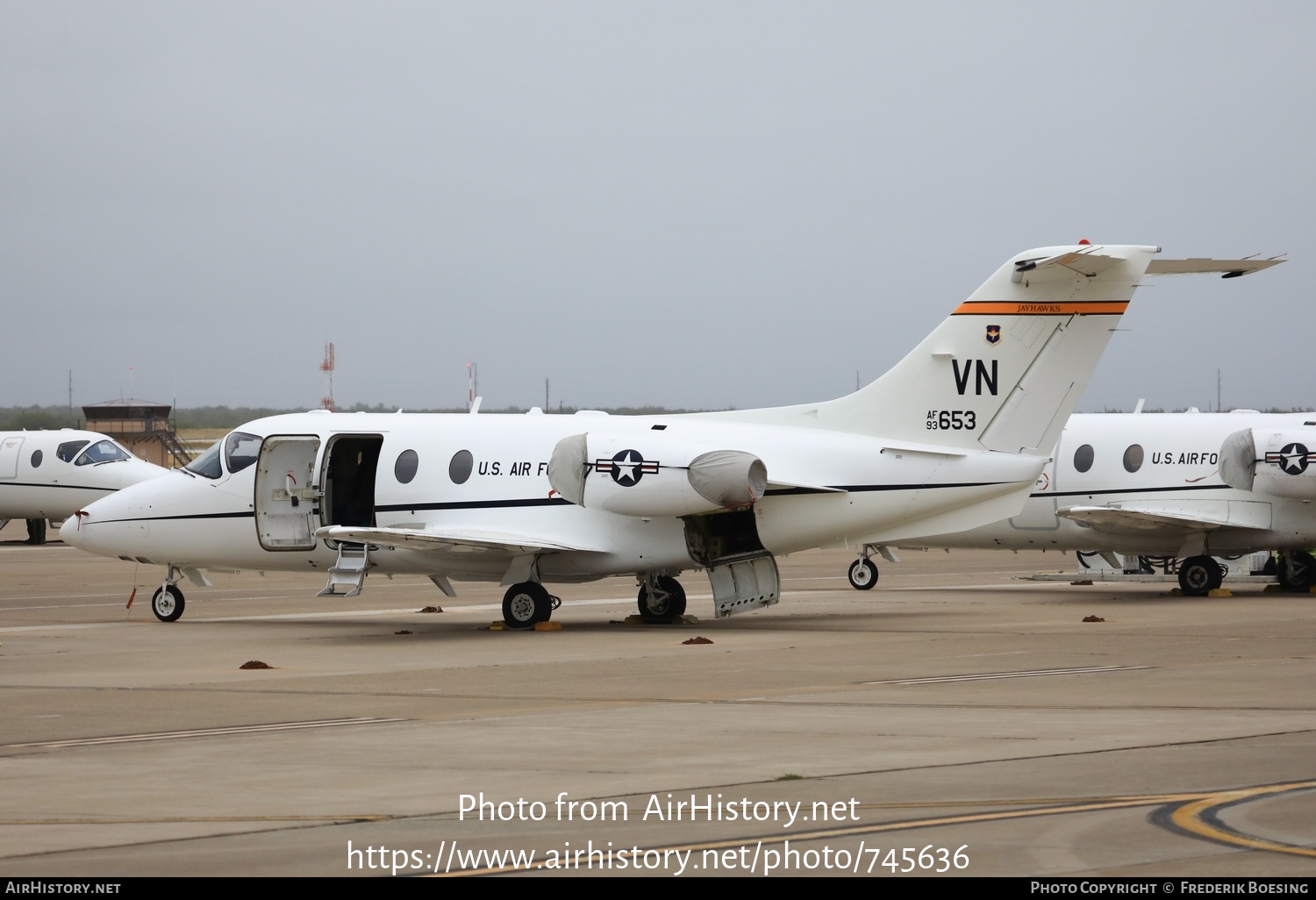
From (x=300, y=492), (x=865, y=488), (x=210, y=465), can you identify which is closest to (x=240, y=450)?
(x=210, y=465)

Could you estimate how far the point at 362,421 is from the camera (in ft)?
85.0

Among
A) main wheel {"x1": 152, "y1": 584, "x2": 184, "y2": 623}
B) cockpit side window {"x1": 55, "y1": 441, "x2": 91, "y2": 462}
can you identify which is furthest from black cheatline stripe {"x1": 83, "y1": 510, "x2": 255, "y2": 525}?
cockpit side window {"x1": 55, "y1": 441, "x2": 91, "y2": 462}

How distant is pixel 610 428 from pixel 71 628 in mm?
8963

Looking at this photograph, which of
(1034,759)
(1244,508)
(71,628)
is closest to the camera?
(1034,759)

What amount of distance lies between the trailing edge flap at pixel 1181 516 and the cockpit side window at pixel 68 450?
1316 inches

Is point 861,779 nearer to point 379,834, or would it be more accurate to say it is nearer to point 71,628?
point 379,834

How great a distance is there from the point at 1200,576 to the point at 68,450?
117ft

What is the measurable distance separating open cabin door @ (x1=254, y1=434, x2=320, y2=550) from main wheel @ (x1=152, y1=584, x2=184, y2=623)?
2.06m

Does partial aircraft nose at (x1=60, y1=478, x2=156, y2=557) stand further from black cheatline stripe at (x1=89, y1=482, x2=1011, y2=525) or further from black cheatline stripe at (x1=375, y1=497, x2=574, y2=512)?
black cheatline stripe at (x1=375, y1=497, x2=574, y2=512)

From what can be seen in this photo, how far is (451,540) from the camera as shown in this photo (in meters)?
23.0

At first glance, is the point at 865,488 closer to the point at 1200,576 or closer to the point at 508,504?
the point at 508,504

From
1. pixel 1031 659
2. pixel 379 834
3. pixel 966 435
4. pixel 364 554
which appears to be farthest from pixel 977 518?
pixel 379 834

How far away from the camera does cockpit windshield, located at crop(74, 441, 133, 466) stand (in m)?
51.6
